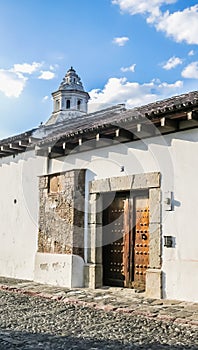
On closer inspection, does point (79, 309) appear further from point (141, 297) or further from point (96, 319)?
point (141, 297)

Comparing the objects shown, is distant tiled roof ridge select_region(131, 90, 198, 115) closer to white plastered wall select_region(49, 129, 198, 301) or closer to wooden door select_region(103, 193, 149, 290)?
white plastered wall select_region(49, 129, 198, 301)

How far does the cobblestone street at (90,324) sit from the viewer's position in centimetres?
473

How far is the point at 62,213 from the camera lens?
9.95 m

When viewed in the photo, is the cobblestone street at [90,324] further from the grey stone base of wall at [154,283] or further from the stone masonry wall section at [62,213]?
the stone masonry wall section at [62,213]

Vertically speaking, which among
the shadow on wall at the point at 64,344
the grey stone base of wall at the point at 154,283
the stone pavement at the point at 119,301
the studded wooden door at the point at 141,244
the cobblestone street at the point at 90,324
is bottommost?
the shadow on wall at the point at 64,344

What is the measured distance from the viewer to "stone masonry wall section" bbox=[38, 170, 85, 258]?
31.3 ft

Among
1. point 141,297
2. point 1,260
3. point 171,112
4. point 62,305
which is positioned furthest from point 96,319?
point 1,260

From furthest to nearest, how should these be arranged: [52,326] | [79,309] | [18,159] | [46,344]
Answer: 1. [18,159]
2. [79,309]
3. [52,326]
4. [46,344]

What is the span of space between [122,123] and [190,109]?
1.59m

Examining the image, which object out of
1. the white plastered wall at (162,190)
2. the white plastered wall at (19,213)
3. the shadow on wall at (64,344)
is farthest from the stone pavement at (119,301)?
the white plastered wall at (19,213)

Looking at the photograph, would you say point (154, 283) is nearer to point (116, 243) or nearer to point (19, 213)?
point (116, 243)

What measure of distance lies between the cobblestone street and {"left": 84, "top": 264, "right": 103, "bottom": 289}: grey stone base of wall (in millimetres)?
927

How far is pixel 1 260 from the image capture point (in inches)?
473

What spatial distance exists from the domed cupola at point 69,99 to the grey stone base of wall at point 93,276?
102ft
